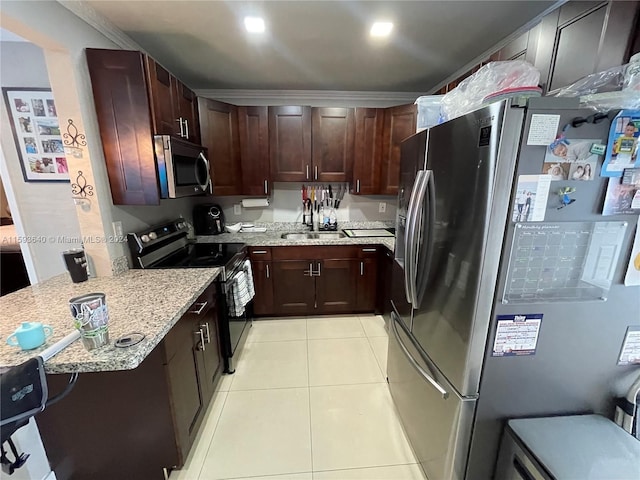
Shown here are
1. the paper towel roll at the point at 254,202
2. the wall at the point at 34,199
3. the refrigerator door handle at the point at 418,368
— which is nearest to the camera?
the refrigerator door handle at the point at 418,368

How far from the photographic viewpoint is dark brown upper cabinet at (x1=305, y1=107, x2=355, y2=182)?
276 cm

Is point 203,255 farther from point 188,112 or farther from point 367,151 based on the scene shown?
point 367,151

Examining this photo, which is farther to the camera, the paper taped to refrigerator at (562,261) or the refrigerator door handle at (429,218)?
the refrigerator door handle at (429,218)

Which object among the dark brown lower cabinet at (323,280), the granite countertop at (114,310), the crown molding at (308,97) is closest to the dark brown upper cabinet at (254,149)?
the crown molding at (308,97)

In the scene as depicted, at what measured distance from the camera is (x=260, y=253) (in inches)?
105

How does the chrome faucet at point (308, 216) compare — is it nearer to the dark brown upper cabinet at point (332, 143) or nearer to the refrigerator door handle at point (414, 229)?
the dark brown upper cabinet at point (332, 143)

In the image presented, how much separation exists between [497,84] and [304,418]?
6.87ft

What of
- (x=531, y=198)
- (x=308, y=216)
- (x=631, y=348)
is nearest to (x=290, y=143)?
(x=308, y=216)

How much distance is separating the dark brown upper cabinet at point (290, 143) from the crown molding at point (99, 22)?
3.94ft

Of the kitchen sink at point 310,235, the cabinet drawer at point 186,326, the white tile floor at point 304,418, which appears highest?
the kitchen sink at point 310,235

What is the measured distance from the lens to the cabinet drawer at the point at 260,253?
267 centimetres

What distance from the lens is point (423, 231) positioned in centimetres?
127

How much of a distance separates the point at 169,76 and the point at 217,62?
0.57 m

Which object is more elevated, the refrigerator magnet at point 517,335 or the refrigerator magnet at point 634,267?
the refrigerator magnet at point 634,267
